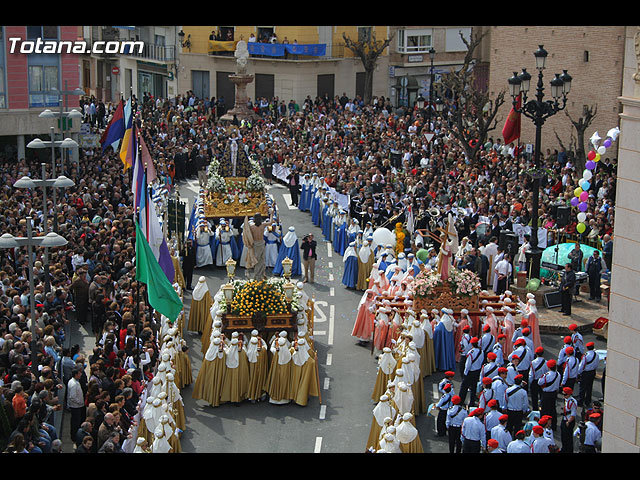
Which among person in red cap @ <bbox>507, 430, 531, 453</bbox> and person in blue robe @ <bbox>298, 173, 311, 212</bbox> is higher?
person in blue robe @ <bbox>298, 173, 311, 212</bbox>

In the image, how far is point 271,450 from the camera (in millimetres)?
15758

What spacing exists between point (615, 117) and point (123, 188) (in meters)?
19.4

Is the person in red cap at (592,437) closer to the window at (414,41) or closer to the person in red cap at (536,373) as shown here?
the person in red cap at (536,373)

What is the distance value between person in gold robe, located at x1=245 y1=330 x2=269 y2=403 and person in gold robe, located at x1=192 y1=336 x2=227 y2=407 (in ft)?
1.71

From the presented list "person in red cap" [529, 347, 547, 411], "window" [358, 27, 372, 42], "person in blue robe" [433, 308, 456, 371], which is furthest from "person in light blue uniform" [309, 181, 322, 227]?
"window" [358, 27, 372, 42]

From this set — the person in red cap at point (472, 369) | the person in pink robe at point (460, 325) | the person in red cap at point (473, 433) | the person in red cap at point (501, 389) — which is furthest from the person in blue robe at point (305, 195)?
the person in red cap at point (473, 433)

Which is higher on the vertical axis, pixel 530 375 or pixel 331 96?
pixel 331 96

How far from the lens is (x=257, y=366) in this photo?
1752 centimetres

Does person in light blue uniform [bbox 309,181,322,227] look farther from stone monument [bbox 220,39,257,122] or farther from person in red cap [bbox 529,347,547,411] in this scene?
stone monument [bbox 220,39,257,122]

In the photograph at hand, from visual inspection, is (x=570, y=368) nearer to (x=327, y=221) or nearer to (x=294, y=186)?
(x=327, y=221)

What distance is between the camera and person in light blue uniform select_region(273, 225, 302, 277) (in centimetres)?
2620

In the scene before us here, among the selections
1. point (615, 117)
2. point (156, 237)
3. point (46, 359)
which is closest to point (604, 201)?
point (615, 117)

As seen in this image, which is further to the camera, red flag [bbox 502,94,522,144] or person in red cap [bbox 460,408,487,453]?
red flag [bbox 502,94,522,144]

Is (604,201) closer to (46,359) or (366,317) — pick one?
(366,317)
